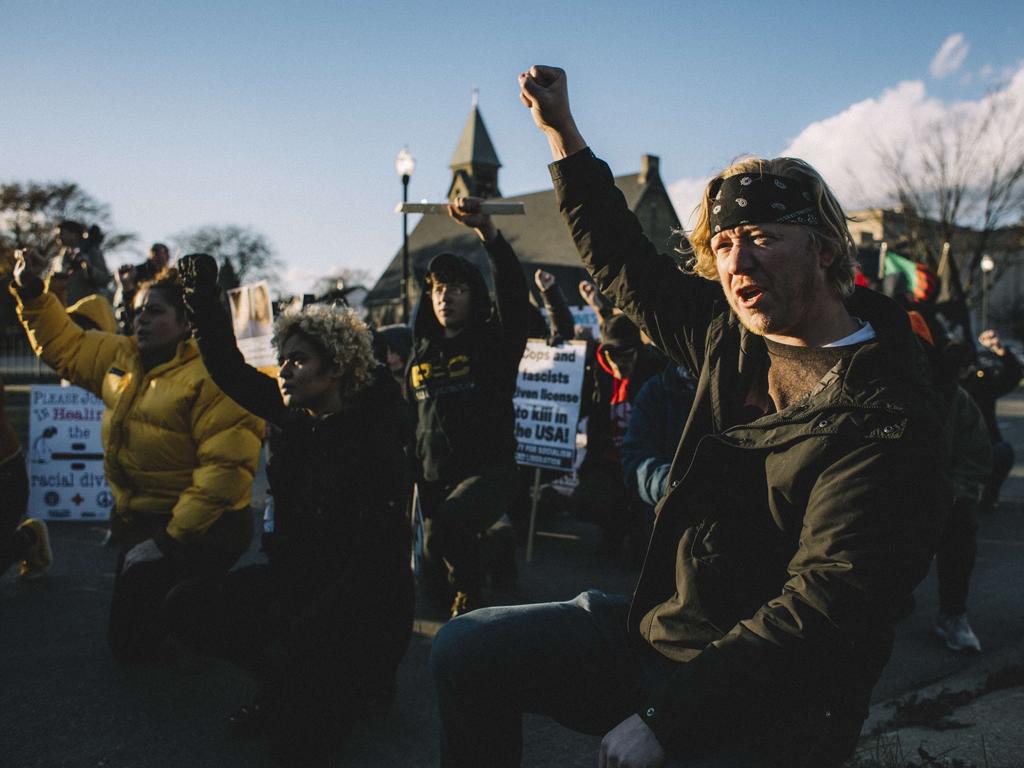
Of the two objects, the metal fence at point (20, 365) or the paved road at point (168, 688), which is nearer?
the paved road at point (168, 688)

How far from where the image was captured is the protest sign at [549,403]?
7.16 metres

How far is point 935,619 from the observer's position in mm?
5109

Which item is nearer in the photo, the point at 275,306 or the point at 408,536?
the point at 408,536

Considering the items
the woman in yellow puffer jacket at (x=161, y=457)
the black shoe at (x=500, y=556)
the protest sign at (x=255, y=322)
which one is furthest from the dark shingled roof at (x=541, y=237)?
the woman in yellow puffer jacket at (x=161, y=457)

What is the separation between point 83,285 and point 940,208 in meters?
35.1

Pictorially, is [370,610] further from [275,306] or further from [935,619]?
[275,306]

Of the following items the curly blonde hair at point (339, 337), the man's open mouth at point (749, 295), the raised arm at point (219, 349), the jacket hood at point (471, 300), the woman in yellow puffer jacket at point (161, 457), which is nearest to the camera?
the man's open mouth at point (749, 295)

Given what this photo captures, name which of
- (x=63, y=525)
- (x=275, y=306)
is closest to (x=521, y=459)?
(x=275, y=306)

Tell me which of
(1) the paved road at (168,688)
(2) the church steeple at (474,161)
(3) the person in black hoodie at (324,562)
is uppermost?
(2) the church steeple at (474,161)

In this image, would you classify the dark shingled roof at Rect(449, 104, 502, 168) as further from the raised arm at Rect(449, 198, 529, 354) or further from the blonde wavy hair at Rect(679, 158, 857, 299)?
the blonde wavy hair at Rect(679, 158, 857, 299)

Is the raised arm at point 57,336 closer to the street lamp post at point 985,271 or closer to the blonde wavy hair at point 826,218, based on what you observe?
the blonde wavy hair at point 826,218

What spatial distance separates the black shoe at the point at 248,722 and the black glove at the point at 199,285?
1.84 metres

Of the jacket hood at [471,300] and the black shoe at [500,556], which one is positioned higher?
the jacket hood at [471,300]

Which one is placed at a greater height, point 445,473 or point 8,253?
point 8,253
